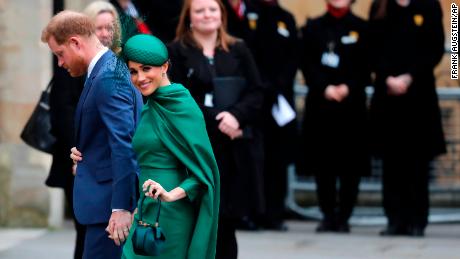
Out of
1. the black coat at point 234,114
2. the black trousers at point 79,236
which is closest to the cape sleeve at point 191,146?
the black trousers at point 79,236

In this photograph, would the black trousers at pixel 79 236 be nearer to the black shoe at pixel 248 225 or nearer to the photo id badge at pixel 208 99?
the photo id badge at pixel 208 99

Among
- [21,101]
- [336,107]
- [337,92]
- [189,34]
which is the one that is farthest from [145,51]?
[21,101]

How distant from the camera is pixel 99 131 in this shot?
6.58m

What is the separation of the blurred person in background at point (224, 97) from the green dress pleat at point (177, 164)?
2084mm

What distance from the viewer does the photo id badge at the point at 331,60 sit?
11484 mm

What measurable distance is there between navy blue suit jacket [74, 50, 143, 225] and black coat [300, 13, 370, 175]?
495 centimetres

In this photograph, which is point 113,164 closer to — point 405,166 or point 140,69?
point 140,69

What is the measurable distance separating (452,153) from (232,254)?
187 inches

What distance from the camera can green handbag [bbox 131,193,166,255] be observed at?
602 cm

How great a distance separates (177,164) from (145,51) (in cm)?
49

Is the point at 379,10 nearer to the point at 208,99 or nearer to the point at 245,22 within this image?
the point at 245,22

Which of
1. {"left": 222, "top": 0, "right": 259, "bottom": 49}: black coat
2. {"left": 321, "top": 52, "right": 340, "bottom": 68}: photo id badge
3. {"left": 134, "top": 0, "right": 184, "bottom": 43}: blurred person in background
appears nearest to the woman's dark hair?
{"left": 321, "top": 52, "right": 340, "bottom": 68}: photo id badge

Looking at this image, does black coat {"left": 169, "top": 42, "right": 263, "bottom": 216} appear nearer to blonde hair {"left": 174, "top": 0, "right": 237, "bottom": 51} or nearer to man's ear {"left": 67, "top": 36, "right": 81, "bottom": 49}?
blonde hair {"left": 174, "top": 0, "right": 237, "bottom": 51}

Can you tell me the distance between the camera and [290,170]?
511 inches
